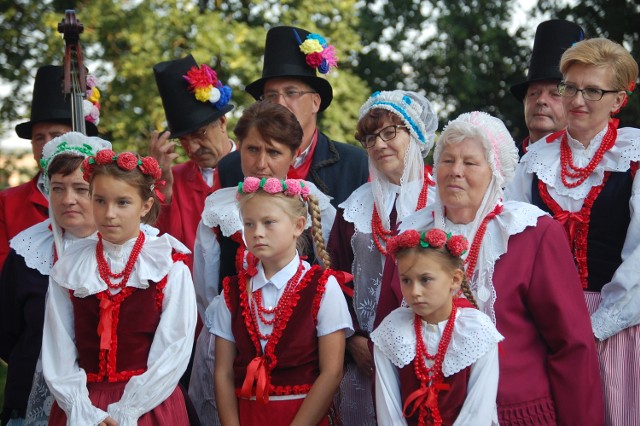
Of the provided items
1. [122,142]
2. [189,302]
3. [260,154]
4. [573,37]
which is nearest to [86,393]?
[189,302]

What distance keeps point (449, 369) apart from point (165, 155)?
2694 millimetres

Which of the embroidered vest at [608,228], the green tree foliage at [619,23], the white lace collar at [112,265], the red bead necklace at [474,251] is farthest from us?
the green tree foliage at [619,23]

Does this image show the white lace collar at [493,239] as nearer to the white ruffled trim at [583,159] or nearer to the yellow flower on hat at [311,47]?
the white ruffled trim at [583,159]

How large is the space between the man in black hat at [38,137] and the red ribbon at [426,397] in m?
3.04

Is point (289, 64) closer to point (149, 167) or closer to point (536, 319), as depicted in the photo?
point (149, 167)

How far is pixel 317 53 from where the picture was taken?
541cm

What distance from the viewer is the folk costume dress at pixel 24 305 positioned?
14.8ft

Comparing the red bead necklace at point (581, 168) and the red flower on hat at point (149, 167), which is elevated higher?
the red flower on hat at point (149, 167)

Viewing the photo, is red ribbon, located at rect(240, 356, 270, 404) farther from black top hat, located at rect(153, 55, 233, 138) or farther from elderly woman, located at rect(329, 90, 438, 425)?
black top hat, located at rect(153, 55, 233, 138)

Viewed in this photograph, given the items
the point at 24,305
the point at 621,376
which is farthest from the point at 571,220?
the point at 24,305

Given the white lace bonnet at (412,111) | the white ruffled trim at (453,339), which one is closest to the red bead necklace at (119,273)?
the white ruffled trim at (453,339)

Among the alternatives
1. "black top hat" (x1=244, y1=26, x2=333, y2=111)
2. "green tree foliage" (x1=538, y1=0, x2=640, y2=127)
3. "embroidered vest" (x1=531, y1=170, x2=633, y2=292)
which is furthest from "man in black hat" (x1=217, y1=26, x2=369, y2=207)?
"green tree foliage" (x1=538, y1=0, x2=640, y2=127)

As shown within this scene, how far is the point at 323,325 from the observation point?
393cm

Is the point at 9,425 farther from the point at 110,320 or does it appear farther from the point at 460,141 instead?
the point at 460,141
